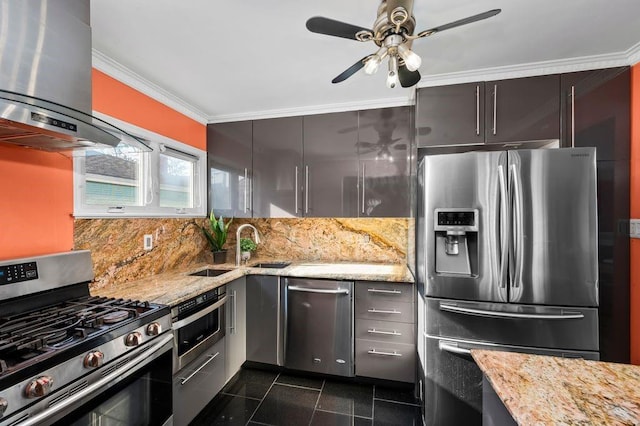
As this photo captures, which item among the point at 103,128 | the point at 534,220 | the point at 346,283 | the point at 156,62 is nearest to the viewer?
the point at 103,128

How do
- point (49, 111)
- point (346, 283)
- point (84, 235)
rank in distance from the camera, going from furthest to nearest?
point (346, 283), point (84, 235), point (49, 111)

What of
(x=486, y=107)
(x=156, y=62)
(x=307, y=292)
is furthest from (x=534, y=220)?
(x=156, y=62)

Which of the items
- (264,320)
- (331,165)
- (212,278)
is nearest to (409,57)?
(331,165)

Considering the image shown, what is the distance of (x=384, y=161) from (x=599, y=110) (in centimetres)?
142

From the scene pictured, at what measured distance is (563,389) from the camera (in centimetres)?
72

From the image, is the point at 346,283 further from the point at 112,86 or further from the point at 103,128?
the point at 112,86

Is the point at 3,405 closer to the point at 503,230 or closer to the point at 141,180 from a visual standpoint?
the point at 141,180

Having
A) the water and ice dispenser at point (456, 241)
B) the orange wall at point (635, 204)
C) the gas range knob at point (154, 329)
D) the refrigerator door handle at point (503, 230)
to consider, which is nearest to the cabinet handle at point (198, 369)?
the gas range knob at point (154, 329)

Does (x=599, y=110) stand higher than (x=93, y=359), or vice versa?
(x=599, y=110)

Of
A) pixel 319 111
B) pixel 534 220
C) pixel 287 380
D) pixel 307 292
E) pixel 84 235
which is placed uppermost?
pixel 319 111

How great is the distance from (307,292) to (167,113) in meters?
1.93

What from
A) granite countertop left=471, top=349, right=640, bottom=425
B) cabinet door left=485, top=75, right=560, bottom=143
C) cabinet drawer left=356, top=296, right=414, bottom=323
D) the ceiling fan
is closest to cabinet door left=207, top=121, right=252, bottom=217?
cabinet drawer left=356, top=296, right=414, bottom=323

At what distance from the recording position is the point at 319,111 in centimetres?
249

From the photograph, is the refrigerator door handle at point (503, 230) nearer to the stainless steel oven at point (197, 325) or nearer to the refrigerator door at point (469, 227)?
the refrigerator door at point (469, 227)
